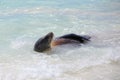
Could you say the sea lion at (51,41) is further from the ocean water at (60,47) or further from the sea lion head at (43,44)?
the ocean water at (60,47)

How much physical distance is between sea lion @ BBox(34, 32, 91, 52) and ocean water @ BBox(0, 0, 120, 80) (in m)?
0.15

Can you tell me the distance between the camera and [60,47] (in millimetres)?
7613

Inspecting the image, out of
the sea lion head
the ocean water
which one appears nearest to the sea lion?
the sea lion head

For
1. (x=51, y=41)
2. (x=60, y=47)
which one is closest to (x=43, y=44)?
(x=51, y=41)

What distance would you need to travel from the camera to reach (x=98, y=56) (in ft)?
22.2

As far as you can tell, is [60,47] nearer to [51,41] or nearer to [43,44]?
[51,41]

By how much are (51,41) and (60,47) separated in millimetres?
237

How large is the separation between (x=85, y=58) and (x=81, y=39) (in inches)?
51.9

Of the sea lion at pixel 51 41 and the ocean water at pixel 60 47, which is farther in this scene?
the sea lion at pixel 51 41

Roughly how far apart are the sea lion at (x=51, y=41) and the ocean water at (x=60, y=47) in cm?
15

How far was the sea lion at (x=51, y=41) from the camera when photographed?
7.38 metres

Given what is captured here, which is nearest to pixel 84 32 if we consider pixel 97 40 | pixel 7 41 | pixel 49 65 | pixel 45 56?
pixel 97 40

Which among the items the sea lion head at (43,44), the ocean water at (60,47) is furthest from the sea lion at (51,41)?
the ocean water at (60,47)

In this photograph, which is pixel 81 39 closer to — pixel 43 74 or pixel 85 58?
pixel 85 58
